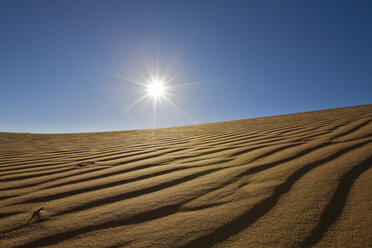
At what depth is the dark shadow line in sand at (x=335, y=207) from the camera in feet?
2.12

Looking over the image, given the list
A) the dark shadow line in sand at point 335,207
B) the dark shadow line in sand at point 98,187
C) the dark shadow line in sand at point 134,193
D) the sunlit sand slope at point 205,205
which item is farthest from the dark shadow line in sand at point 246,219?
the dark shadow line in sand at point 98,187

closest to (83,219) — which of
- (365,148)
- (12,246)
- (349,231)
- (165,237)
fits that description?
(12,246)

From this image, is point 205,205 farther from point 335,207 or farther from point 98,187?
point 98,187

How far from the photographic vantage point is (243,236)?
685 mm

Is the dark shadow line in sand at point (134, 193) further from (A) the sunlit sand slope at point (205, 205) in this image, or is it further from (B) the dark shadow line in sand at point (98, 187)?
(B) the dark shadow line in sand at point (98, 187)

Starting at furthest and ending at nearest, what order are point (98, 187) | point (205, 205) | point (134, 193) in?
point (98, 187)
point (134, 193)
point (205, 205)

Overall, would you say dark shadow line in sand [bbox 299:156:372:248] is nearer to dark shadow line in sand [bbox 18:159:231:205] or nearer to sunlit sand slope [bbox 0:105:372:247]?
sunlit sand slope [bbox 0:105:372:247]

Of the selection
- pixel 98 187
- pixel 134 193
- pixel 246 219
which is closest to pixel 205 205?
pixel 246 219

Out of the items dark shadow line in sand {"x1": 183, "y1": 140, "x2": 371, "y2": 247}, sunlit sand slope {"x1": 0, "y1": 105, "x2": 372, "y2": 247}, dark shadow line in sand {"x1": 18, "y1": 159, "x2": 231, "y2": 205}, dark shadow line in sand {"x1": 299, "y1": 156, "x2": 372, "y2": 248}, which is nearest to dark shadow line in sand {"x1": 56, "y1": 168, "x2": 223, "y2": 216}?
sunlit sand slope {"x1": 0, "y1": 105, "x2": 372, "y2": 247}

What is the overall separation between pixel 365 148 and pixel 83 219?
84.5 inches

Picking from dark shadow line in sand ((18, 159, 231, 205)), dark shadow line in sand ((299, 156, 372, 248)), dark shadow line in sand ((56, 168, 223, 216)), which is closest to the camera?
dark shadow line in sand ((299, 156, 372, 248))

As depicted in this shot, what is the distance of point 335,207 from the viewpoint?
2.61 ft

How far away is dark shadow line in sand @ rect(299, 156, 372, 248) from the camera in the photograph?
2.12ft

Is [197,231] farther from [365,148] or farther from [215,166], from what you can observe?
[365,148]
